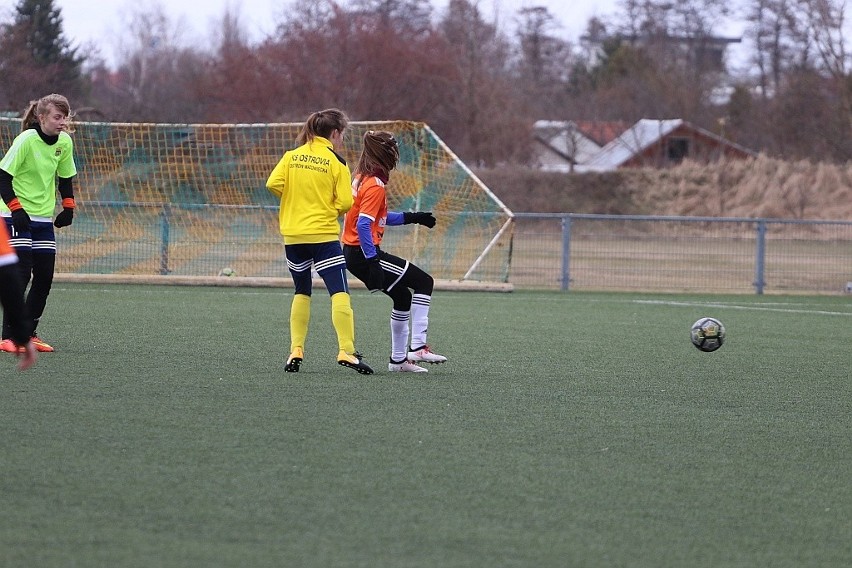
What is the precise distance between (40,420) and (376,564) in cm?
286

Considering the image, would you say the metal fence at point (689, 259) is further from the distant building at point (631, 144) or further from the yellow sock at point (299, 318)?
the distant building at point (631, 144)

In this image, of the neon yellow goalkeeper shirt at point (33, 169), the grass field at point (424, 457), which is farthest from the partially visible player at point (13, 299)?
the neon yellow goalkeeper shirt at point (33, 169)

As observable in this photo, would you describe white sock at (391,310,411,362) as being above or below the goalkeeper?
below

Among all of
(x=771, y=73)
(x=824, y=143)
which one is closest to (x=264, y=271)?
(x=824, y=143)

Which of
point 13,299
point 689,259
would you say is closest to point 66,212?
point 13,299

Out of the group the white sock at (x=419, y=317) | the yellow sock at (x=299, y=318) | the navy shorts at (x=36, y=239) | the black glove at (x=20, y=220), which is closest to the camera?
the yellow sock at (x=299, y=318)

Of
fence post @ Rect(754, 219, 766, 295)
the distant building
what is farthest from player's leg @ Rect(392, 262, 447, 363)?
the distant building

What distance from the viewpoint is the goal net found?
60.8 feet

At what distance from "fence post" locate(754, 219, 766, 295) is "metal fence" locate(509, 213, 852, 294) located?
16 mm

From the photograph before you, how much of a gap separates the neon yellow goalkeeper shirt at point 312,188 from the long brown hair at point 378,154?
0.65 feet

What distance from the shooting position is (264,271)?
1917 cm

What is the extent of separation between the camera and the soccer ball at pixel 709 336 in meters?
10.2

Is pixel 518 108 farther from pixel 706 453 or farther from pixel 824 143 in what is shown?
pixel 706 453

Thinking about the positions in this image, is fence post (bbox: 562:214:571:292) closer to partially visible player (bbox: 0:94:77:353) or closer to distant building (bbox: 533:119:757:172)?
partially visible player (bbox: 0:94:77:353)
